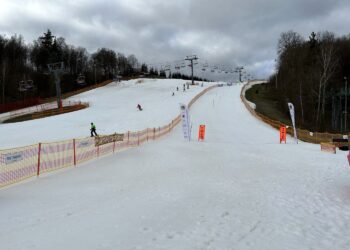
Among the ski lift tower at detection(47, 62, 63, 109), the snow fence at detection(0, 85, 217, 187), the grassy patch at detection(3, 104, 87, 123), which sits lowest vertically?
the snow fence at detection(0, 85, 217, 187)

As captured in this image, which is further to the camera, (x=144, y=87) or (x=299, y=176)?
(x=144, y=87)

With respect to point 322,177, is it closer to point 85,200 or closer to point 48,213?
point 85,200

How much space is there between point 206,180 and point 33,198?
18.5ft

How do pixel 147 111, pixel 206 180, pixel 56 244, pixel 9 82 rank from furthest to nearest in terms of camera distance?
pixel 9 82 < pixel 147 111 < pixel 206 180 < pixel 56 244

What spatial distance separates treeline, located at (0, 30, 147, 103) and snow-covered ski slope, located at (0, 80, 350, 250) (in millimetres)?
56108

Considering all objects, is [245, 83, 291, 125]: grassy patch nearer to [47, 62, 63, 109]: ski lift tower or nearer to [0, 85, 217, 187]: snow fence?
[0, 85, 217, 187]: snow fence

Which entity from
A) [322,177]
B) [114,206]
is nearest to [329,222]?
[114,206]

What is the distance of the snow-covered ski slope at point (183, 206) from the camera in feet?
23.1

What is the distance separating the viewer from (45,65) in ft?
393

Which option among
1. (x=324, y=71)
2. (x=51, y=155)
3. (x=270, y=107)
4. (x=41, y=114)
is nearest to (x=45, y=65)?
(x=41, y=114)

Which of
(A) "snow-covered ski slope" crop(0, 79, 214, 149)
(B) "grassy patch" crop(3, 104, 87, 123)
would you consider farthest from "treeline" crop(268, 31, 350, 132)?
(B) "grassy patch" crop(3, 104, 87, 123)

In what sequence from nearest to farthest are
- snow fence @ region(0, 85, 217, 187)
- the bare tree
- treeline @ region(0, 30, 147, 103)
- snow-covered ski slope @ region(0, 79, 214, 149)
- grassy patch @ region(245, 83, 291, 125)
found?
1. snow fence @ region(0, 85, 217, 187)
2. snow-covered ski slope @ region(0, 79, 214, 149)
3. grassy patch @ region(245, 83, 291, 125)
4. the bare tree
5. treeline @ region(0, 30, 147, 103)

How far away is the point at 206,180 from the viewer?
1348cm

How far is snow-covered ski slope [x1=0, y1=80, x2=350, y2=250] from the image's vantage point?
705 cm
